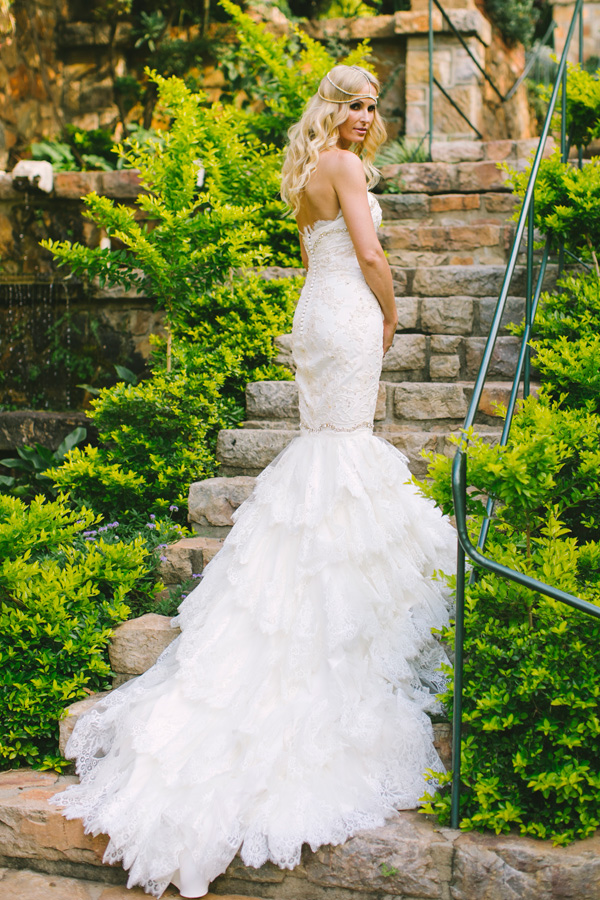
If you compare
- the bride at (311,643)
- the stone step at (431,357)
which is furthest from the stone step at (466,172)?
the bride at (311,643)

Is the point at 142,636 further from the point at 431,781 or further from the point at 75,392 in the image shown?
the point at 75,392

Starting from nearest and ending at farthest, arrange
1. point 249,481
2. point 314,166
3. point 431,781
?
point 431,781 → point 314,166 → point 249,481

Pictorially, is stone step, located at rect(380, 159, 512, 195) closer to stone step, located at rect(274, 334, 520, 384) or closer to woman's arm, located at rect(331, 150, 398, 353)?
stone step, located at rect(274, 334, 520, 384)

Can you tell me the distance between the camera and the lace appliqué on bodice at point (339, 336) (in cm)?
284

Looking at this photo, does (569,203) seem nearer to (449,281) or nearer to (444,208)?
(449,281)

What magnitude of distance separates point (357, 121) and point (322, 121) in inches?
5.2

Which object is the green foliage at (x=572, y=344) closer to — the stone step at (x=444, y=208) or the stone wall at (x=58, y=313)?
the stone step at (x=444, y=208)

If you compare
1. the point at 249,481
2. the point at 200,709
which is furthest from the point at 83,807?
the point at 249,481

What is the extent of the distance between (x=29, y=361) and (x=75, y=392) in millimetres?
519

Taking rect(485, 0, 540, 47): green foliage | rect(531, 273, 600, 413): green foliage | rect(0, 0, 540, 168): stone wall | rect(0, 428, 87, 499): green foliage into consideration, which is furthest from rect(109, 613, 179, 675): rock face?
rect(485, 0, 540, 47): green foliage

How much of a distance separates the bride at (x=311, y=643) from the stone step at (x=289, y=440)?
0.88 m

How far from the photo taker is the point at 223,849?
214cm

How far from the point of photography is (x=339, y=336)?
9.29ft

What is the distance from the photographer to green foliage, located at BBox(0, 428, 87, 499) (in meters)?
4.38
